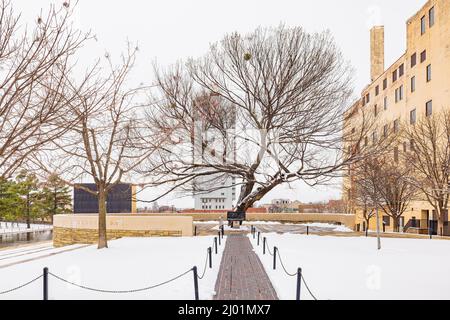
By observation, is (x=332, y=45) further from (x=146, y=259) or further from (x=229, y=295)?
(x=229, y=295)

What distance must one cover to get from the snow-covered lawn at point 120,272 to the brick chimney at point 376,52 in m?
39.9

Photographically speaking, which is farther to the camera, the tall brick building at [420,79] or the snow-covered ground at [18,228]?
the snow-covered ground at [18,228]

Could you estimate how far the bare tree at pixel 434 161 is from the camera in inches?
939

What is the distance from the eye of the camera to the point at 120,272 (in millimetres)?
11109

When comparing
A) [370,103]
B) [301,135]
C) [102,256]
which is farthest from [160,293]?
[370,103]

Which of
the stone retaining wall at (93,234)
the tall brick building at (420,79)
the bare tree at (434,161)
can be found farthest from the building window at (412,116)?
the stone retaining wall at (93,234)

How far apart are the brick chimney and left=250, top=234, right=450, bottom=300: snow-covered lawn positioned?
3509cm

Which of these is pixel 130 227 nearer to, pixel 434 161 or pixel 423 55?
pixel 434 161

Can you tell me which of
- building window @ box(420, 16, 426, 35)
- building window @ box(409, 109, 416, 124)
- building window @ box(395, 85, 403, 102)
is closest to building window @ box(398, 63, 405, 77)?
building window @ box(395, 85, 403, 102)

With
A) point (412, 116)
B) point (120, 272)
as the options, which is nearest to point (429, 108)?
point (412, 116)

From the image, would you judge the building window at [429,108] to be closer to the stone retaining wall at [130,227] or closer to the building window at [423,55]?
the building window at [423,55]

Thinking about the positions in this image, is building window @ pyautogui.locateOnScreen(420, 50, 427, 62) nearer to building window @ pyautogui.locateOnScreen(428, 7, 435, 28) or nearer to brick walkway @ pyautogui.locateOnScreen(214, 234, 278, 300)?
building window @ pyautogui.locateOnScreen(428, 7, 435, 28)

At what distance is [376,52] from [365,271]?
43.6 meters
